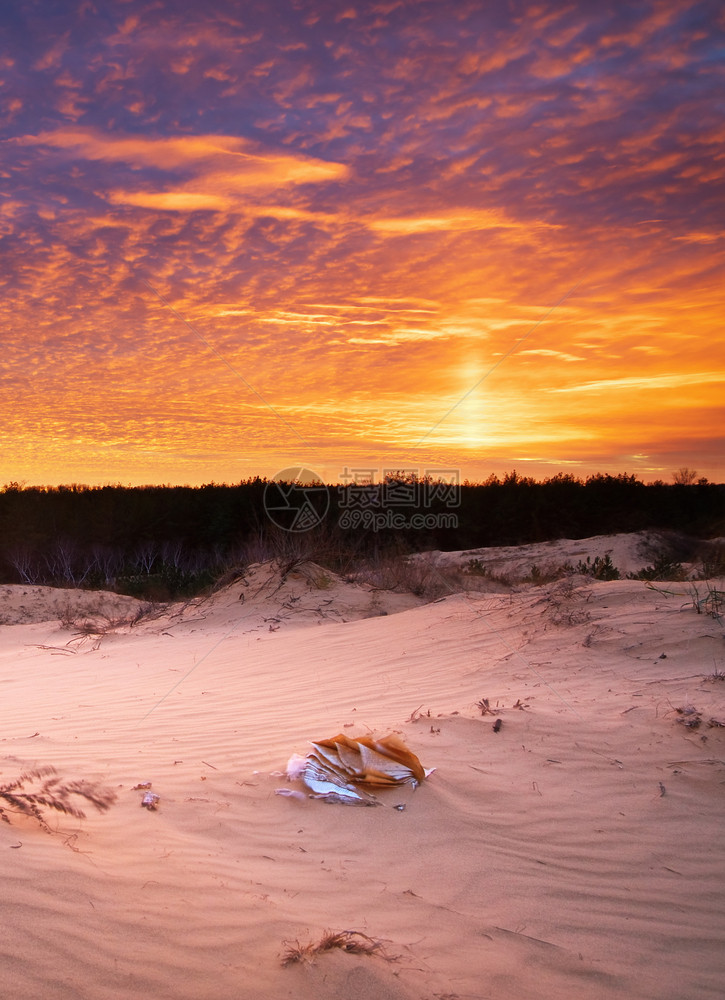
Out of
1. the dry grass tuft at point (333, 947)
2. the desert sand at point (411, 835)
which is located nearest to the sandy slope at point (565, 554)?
the desert sand at point (411, 835)

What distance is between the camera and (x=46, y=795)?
11.2 feet

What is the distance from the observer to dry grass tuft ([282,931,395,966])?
2229 mm

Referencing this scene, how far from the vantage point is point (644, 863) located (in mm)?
3051

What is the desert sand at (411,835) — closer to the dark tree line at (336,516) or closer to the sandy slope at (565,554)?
the sandy slope at (565,554)

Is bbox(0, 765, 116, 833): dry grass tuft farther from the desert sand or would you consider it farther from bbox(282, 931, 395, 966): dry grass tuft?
bbox(282, 931, 395, 966): dry grass tuft

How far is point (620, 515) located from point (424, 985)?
24.2m

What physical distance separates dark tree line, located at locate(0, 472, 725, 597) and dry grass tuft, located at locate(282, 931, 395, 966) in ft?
60.4

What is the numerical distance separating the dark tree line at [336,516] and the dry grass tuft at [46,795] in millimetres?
17119

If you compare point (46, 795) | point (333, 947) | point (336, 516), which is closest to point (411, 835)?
point (333, 947)

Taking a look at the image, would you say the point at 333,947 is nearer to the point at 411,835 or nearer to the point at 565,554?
the point at 411,835

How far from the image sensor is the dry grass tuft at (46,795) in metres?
3.15

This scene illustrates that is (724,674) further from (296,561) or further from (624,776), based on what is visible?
(296,561)

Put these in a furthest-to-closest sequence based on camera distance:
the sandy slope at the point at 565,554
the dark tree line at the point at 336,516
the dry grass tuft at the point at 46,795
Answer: the dark tree line at the point at 336,516 → the sandy slope at the point at 565,554 → the dry grass tuft at the point at 46,795

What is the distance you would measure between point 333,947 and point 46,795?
5.96 ft
